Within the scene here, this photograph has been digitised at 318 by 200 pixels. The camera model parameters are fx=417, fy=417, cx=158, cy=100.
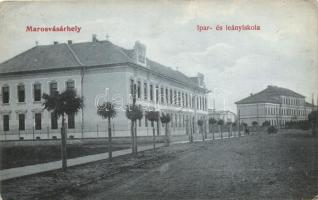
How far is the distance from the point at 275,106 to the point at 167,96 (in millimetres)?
8033

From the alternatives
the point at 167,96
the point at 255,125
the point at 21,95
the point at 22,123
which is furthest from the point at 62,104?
the point at 255,125

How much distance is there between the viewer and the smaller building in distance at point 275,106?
14968 mm

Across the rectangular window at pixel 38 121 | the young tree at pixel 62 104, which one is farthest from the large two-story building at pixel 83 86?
the young tree at pixel 62 104

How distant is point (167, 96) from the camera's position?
3186cm

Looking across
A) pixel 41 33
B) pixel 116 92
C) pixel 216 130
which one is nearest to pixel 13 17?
pixel 41 33

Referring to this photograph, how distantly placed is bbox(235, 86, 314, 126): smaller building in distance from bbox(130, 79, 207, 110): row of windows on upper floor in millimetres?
3856

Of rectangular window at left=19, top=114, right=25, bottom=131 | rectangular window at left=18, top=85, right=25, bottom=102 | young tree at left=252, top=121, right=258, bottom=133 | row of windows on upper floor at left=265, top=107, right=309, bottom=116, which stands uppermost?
rectangular window at left=18, top=85, right=25, bottom=102

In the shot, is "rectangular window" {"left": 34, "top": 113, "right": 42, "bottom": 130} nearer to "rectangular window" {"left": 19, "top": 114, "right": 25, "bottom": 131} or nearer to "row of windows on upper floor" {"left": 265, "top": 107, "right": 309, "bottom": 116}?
"rectangular window" {"left": 19, "top": 114, "right": 25, "bottom": 131}

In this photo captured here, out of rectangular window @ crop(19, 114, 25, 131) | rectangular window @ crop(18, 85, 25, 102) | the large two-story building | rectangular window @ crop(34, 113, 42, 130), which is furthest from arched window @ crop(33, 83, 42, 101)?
rectangular window @ crop(19, 114, 25, 131)

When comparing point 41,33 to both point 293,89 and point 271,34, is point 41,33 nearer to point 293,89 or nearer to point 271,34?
point 271,34

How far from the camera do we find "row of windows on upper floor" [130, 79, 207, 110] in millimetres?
27056

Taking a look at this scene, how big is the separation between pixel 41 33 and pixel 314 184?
27.1 ft

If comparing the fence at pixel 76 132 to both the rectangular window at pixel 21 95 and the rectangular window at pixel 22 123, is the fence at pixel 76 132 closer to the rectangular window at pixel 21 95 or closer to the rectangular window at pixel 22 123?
the rectangular window at pixel 22 123

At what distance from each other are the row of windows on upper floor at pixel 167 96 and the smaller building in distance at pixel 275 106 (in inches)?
152
